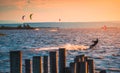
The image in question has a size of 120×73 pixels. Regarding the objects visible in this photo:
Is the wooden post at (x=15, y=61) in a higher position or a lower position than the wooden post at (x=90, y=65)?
higher

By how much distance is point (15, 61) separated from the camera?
43.7 ft

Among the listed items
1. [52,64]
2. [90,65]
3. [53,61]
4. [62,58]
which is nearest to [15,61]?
[53,61]

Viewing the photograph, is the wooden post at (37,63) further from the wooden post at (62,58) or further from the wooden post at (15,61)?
the wooden post at (62,58)

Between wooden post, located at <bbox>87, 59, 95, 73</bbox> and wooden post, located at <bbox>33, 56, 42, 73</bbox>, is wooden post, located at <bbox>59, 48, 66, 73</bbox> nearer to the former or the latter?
wooden post, located at <bbox>87, 59, 95, 73</bbox>

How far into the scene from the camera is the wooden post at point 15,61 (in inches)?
522

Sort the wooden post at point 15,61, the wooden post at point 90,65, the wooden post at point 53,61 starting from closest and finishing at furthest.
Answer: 1. the wooden post at point 15,61
2. the wooden post at point 53,61
3. the wooden post at point 90,65

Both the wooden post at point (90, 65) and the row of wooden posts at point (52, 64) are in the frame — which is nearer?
the row of wooden posts at point (52, 64)

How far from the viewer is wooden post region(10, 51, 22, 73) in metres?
13.2

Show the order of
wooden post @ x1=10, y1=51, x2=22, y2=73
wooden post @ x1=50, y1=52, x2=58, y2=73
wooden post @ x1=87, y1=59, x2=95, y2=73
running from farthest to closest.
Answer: wooden post @ x1=87, y1=59, x2=95, y2=73, wooden post @ x1=50, y1=52, x2=58, y2=73, wooden post @ x1=10, y1=51, x2=22, y2=73

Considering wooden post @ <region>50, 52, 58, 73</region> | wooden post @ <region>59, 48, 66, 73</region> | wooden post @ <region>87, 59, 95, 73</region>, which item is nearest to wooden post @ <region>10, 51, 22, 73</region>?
wooden post @ <region>50, 52, 58, 73</region>

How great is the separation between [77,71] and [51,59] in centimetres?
113

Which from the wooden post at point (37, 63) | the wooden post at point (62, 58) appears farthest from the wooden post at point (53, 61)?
the wooden post at point (37, 63)

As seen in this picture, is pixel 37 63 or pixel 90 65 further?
pixel 90 65

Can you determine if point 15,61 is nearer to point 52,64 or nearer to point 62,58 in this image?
point 52,64
